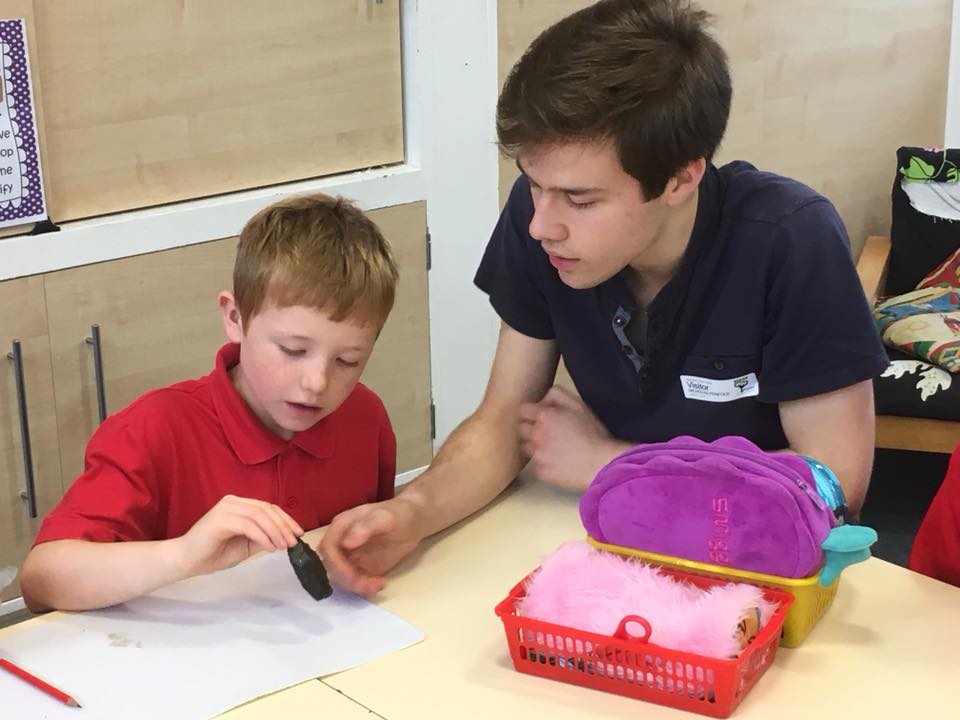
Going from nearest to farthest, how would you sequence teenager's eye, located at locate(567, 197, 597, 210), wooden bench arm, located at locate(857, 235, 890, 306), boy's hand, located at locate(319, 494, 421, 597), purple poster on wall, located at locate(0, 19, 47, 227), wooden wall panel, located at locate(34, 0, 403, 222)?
boy's hand, located at locate(319, 494, 421, 597), teenager's eye, located at locate(567, 197, 597, 210), purple poster on wall, located at locate(0, 19, 47, 227), wooden wall panel, located at locate(34, 0, 403, 222), wooden bench arm, located at locate(857, 235, 890, 306)

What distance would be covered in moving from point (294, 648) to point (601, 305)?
61cm

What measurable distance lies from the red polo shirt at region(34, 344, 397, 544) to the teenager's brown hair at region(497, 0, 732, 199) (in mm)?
416

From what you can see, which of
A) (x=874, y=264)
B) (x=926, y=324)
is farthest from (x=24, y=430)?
(x=874, y=264)

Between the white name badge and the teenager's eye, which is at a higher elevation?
the teenager's eye

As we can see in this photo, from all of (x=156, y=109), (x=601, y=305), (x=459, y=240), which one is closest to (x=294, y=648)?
(x=601, y=305)

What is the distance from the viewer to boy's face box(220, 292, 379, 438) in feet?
4.63

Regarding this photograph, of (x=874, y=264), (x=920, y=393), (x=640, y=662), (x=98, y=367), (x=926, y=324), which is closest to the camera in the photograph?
(x=640, y=662)

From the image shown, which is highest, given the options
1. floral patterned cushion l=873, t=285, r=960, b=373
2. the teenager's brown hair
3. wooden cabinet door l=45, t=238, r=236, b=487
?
the teenager's brown hair

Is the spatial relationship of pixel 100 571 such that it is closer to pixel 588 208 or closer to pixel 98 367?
pixel 588 208

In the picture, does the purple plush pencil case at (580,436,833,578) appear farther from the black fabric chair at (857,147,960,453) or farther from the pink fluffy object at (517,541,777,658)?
the black fabric chair at (857,147,960,453)

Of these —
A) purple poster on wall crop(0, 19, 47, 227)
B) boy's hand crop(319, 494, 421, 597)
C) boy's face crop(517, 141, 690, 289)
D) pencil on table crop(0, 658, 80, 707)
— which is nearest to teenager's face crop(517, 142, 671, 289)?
boy's face crop(517, 141, 690, 289)

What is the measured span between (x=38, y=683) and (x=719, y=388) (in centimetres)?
85

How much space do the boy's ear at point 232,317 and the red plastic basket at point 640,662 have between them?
486mm

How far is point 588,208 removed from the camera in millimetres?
1426
